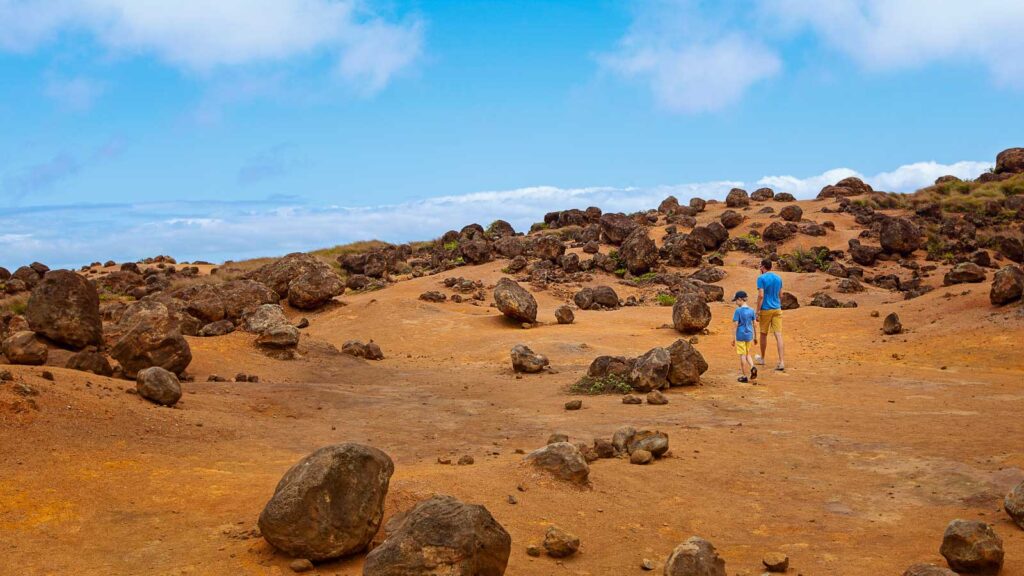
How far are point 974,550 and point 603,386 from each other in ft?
27.0

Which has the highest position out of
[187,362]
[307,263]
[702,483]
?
[307,263]

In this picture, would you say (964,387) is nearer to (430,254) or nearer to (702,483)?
(702,483)

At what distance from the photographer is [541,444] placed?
10.1 metres

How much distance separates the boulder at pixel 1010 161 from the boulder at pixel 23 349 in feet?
157

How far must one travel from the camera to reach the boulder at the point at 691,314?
65.0ft

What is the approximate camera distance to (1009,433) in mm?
9539

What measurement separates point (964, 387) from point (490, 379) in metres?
7.94

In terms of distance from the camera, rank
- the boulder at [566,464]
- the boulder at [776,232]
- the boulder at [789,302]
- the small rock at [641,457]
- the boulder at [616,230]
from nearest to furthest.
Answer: the boulder at [566,464]
the small rock at [641,457]
the boulder at [789,302]
the boulder at [616,230]
the boulder at [776,232]

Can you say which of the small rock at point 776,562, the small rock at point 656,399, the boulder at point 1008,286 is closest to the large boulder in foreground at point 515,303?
the small rock at point 656,399

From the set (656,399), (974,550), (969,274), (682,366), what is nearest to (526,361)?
(682,366)

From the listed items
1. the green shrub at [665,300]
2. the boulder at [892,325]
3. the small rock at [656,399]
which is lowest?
the small rock at [656,399]

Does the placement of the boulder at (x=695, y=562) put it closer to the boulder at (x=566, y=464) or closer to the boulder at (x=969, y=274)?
the boulder at (x=566, y=464)

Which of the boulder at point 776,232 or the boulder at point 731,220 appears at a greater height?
the boulder at point 731,220

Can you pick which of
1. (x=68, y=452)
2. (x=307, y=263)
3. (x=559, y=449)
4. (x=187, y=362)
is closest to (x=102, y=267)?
(x=307, y=263)
